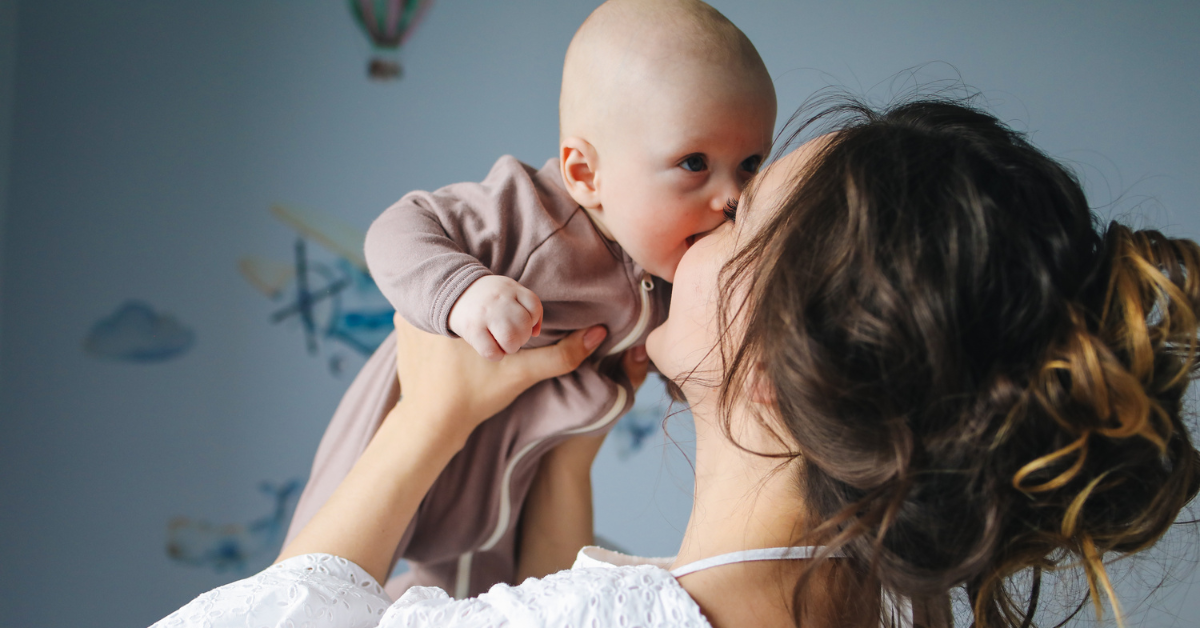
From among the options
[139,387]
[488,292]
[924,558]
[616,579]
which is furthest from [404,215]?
[139,387]

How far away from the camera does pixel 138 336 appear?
172 centimetres

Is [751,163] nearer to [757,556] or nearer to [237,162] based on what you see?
[757,556]

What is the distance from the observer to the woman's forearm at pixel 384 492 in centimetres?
84

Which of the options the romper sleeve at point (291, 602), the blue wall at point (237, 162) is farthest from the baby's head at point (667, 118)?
the blue wall at point (237, 162)

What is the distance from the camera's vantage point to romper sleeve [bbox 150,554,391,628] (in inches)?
26.6

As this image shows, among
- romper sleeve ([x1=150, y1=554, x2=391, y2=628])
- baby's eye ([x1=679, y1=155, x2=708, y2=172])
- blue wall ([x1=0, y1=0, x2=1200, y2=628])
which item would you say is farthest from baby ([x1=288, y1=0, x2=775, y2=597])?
blue wall ([x1=0, y1=0, x2=1200, y2=628])

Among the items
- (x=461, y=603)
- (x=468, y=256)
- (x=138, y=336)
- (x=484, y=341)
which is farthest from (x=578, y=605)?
(x=138, y=336)

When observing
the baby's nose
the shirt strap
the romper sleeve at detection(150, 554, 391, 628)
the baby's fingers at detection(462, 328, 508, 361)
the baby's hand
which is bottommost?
the romper sleeve at detection(150, 554, 391, 628)

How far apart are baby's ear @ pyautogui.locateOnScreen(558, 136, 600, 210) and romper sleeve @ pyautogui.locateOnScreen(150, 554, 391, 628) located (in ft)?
1.72

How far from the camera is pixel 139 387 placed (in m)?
1.71

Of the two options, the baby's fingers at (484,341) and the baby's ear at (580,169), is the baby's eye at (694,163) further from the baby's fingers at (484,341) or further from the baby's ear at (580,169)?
the baby's fingers at (484,341)

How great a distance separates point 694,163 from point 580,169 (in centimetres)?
16

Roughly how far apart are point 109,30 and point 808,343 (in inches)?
71.3

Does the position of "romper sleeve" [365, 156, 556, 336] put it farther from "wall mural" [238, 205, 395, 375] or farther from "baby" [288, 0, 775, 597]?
"wall mural" [238, 205, 395, 375]
